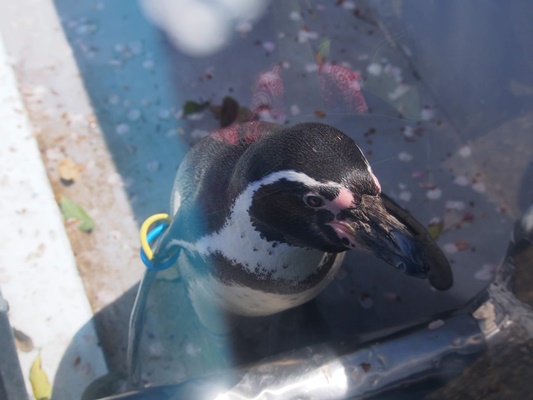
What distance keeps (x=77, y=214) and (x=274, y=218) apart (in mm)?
1023

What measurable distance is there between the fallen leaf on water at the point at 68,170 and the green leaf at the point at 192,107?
15.3 inches

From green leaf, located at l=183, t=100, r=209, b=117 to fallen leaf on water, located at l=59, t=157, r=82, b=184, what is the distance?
388mm

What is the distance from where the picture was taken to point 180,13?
2.40 m

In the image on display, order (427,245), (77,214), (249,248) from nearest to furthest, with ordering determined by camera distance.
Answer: (249,248)
(427,245)
(77,214)

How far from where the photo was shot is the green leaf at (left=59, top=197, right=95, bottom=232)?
1958 mm

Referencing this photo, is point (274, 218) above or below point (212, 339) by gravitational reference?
above

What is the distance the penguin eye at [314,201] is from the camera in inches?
41.7

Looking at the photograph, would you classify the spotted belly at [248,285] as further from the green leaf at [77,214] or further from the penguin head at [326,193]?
the green leaf at [77,214]

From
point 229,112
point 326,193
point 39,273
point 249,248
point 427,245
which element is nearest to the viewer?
point 326,193

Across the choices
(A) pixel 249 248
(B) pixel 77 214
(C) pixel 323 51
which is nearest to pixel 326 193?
(A) pixel 249 248

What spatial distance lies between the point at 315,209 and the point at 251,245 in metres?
0.20

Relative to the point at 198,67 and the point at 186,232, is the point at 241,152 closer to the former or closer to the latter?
the point at 186,232

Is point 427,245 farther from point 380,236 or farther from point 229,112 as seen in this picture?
point 229,112

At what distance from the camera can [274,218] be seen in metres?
1.13
